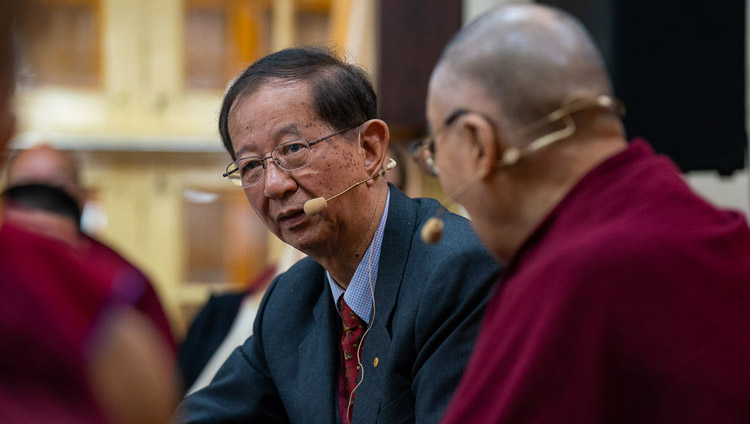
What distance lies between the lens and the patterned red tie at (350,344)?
169cm

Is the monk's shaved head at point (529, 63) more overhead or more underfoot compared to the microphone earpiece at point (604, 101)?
more overhead

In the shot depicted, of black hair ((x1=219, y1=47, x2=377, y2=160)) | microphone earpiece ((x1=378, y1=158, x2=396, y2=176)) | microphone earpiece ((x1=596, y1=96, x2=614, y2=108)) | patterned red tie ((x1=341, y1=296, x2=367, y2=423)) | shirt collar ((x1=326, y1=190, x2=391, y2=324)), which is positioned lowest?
patterned red tie ((x1=341, y1=296, x2=367, y2=423))

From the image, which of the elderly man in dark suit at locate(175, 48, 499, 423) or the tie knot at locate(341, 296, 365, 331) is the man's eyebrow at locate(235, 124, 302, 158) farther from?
the tie knot at locate(341, 296, 365, 331)

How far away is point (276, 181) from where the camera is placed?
1.65 meters

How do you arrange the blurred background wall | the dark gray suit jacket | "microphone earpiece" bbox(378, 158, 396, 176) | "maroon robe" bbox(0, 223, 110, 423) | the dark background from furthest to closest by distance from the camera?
the blurred background wall, the dark background, "microphone earpiece" bbox(378, 158, 396, 176), the dark gray suit jacket, "maroon robe" bbox(0, 223, 110, 423)

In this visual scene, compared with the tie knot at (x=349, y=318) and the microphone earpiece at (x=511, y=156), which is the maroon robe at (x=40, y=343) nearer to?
the microphone earpiece at (x=511, y=156)

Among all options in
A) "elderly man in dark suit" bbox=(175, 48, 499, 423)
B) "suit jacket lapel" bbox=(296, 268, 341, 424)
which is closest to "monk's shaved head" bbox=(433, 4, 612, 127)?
"elderly man in dark suit" bbox=(175, 48, 499, 423)

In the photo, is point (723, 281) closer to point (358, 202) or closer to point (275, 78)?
point (358, 202)

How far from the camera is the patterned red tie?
1.69 metres

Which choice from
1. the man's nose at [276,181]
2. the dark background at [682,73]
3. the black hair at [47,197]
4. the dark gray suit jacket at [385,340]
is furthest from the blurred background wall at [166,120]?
the man's nose at [276,181]

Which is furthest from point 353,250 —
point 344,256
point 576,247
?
point 576,247

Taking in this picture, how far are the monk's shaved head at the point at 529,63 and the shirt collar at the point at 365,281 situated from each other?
625mm

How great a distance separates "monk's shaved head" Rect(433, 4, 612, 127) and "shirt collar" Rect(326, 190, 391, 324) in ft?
2.05

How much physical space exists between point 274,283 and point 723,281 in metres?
1.15
